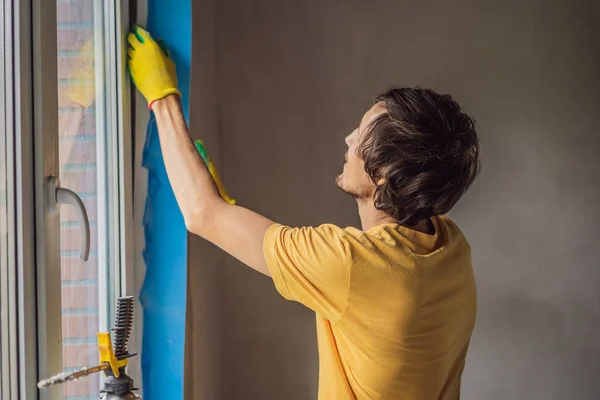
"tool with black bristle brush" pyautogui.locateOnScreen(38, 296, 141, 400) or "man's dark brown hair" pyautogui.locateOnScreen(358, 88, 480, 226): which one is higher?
"man's dark brown hair" pyautogui.locateOnScreen(358, 88, 480, 226)

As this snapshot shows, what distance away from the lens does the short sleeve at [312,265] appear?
1134mm

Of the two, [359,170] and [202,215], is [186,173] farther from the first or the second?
[359,170]

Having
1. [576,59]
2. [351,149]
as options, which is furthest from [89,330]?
[576,59]

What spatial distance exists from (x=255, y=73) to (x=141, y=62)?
2.59 ft

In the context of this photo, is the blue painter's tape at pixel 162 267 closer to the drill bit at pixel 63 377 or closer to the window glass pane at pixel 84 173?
the window glass pane at pixel 84 173

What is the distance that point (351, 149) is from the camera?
Result: 1.34m

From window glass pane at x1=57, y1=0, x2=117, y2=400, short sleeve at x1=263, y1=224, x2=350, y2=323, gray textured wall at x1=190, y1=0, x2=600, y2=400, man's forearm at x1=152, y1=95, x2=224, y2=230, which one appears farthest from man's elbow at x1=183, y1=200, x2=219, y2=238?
gray textured wall at x1=190, y1=0, x2=600, y2=400

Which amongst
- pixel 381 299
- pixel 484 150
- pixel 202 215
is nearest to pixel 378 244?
pixel 381 299

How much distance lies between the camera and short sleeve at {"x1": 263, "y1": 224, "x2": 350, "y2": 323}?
1.13 meters

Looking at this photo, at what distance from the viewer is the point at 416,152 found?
1223 mm

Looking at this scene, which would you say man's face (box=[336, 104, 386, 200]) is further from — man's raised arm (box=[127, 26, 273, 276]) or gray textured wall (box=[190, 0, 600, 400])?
gray textured wall (box=[190, 0, 600, 400])

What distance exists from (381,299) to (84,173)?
0.66m

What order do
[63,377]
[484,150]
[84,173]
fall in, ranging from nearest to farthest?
[63,377] < [84,173] < [484,150]

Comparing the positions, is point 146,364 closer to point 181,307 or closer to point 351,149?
point 181,307
